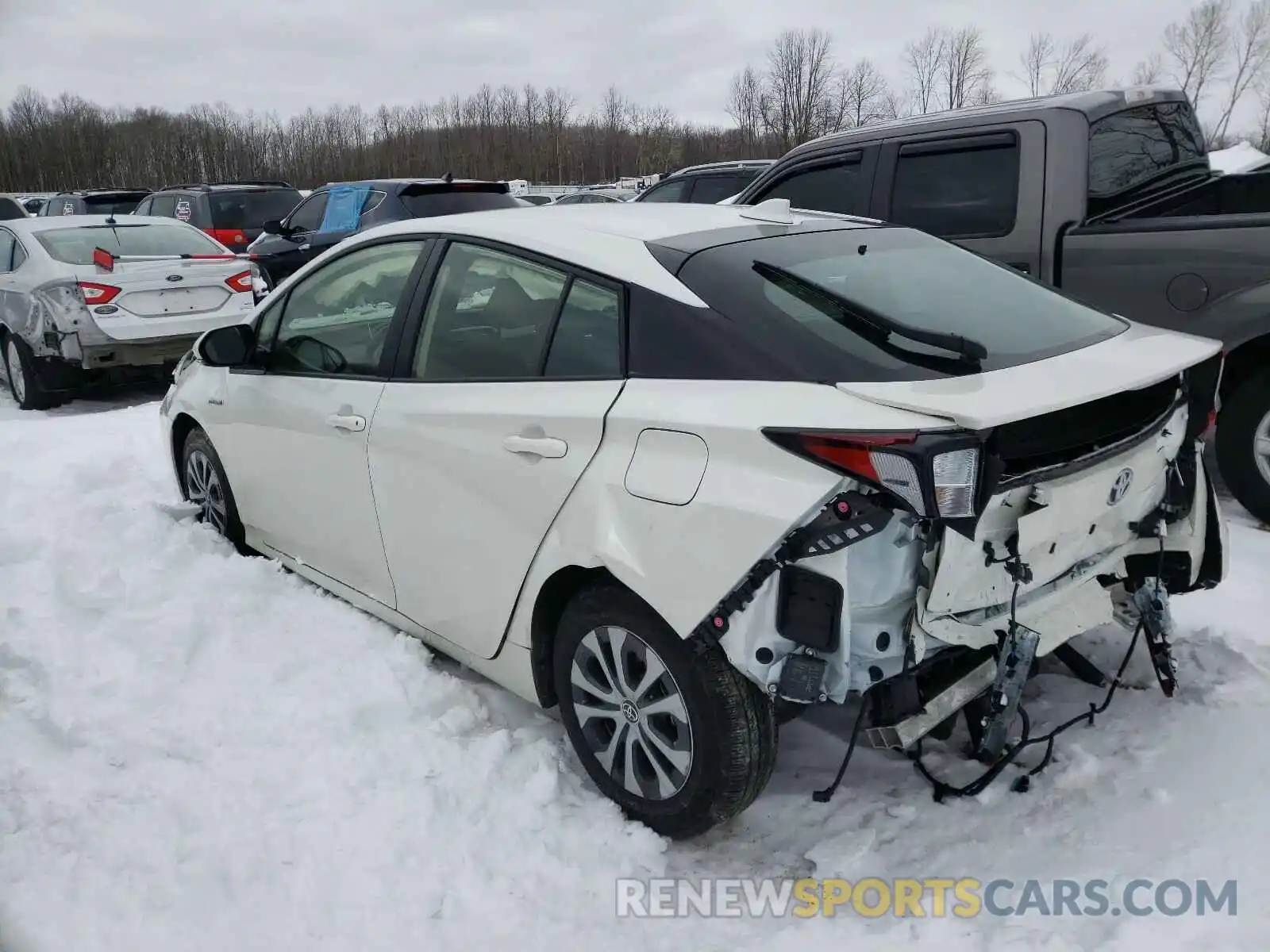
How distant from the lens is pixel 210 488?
4512 millimetres

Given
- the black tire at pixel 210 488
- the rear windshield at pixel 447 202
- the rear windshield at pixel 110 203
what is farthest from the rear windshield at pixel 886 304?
the rear windshield at pixel 110 203

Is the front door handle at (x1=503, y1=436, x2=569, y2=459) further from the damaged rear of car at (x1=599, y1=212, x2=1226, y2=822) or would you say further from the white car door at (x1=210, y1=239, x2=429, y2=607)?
the white car door at (x1=210, y1=239, x2=429, y2=607)

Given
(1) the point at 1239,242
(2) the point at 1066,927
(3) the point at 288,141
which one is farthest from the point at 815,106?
(2) the point at 1066,927

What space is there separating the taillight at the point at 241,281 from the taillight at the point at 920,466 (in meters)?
8.01

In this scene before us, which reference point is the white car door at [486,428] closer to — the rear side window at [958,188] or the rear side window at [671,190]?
the rear side window at [958,188]


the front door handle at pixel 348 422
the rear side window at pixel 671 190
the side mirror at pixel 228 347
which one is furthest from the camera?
the rear side window at pixel 671 190

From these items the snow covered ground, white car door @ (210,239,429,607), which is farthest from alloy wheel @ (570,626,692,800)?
white car door @ (210,239,429,607)

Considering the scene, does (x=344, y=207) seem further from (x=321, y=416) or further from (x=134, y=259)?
(x=321, y=416)

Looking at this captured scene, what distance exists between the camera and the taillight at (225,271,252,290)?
8797 mm

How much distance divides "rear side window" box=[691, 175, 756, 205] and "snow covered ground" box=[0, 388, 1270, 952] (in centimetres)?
877

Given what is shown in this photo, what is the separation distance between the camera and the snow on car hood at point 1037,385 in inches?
85.4

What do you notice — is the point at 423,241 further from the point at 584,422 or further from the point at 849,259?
the point at 849,259

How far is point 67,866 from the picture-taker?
242 centimetres

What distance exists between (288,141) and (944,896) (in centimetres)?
7536
